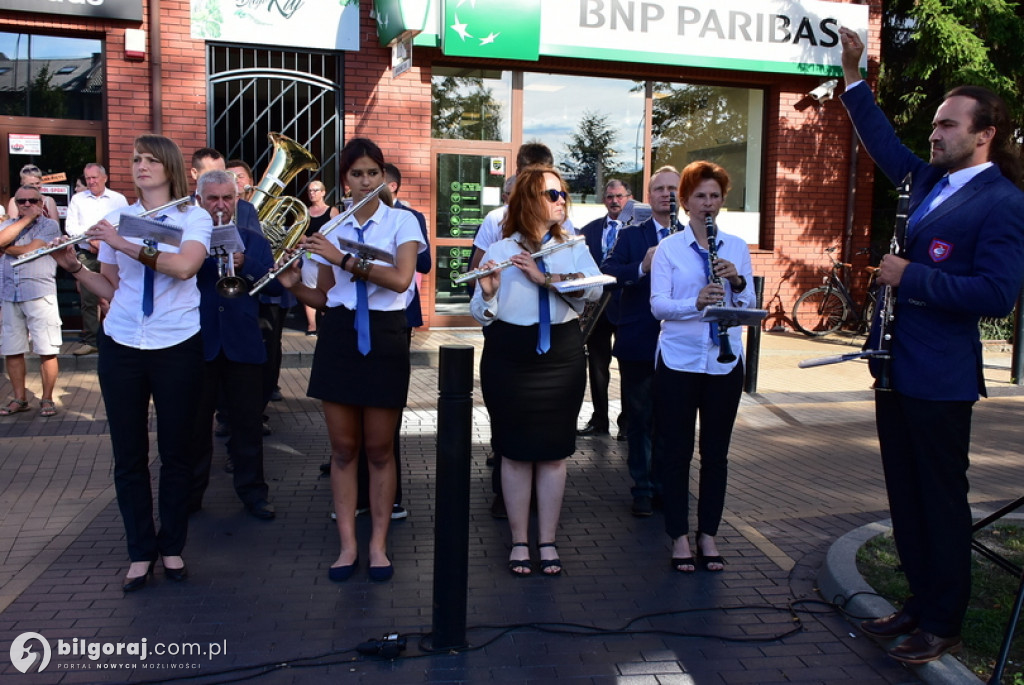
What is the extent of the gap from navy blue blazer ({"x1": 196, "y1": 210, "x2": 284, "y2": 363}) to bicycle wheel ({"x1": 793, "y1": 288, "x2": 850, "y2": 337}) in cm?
1025

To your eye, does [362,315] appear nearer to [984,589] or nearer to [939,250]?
[939,250]

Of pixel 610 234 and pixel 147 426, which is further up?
pixel 610 234

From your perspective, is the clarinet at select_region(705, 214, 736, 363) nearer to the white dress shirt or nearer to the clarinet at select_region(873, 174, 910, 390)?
the white dress shirt

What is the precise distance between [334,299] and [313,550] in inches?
56.4

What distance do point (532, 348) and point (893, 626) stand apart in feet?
6.69

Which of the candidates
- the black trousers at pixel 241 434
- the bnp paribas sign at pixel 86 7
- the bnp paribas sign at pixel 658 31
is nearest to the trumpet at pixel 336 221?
the black trousers at pixel 241 434

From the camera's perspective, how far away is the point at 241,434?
5.66 metres

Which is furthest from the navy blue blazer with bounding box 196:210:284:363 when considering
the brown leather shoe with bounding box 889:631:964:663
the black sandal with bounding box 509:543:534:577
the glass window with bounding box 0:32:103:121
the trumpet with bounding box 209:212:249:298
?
the glass window with bounding box 0:32:103:121

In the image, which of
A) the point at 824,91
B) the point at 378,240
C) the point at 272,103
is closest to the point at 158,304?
the point at 378,240

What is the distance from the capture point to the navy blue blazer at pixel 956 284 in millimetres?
3496

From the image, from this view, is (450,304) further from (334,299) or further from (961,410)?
(961,410)

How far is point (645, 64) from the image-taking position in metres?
13.1

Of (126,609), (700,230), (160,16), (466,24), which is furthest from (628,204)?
(160,16)

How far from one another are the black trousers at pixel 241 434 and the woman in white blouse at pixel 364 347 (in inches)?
46.0
